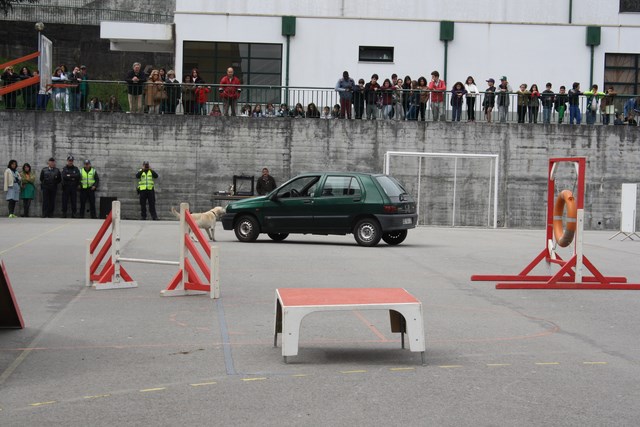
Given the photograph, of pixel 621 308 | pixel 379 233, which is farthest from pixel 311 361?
pixel 379 233

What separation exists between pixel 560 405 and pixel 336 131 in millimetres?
28385

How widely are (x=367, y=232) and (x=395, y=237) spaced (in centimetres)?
99

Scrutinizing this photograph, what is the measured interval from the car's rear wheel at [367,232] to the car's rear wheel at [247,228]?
96.5 inches

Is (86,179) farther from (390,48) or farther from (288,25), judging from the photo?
(390,48)

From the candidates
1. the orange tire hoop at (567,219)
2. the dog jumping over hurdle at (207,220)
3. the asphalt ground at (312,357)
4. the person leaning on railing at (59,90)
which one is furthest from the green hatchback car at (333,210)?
→ the person leaning on railing at (59,90)

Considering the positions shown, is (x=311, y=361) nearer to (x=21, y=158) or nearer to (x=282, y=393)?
(x=282, y=393)

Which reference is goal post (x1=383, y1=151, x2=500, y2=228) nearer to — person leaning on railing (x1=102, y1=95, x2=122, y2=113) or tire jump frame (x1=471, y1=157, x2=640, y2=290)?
person leaning on railing (x1=102, y1=95, x2=122, y2=113)

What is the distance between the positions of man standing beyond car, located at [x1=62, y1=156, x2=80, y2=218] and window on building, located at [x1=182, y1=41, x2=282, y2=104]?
22.3 ft

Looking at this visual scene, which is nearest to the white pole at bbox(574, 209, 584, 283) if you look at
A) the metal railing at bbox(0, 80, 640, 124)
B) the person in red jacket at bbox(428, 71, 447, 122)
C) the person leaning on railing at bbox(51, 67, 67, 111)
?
the metal railing at bbox(0, 80, 640, 124)

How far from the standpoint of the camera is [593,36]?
38.6m

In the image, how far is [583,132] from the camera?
35031mm

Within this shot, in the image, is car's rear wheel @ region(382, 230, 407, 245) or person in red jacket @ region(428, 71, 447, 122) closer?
car's rear wheel @ region(382, 230, 407, 245)

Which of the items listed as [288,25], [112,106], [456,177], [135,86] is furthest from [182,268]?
[288,25]

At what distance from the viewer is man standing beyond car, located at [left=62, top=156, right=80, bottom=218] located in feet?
111
